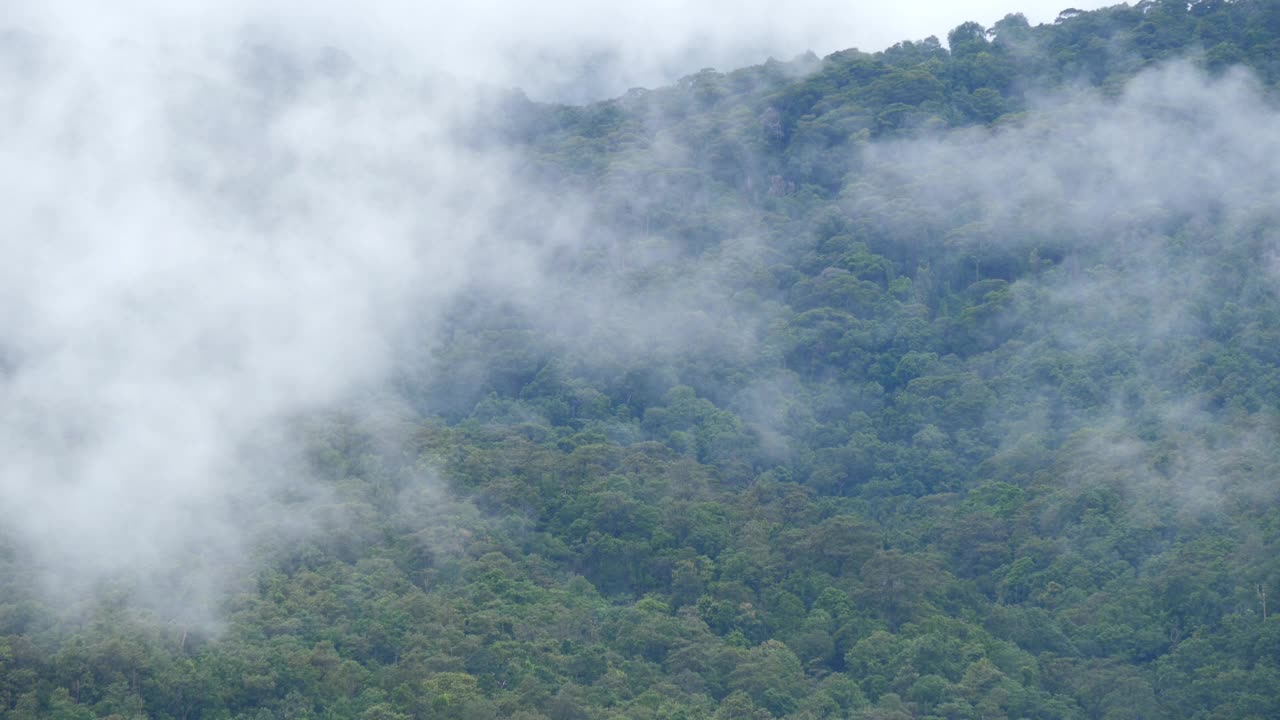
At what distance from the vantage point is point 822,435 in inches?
1439

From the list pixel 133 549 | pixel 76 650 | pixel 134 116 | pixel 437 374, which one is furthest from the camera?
pixel 134 116

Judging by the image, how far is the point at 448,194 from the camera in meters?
46.7

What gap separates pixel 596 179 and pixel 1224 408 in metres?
20.1

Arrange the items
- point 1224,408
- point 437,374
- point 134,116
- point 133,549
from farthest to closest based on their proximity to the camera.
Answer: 1. point 134,116
2. point 437,374
3. point 1224,408
4. point 133,549

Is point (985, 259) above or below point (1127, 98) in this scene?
below

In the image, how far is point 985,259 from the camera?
4125 cm

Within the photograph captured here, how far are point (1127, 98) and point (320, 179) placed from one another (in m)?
22.0

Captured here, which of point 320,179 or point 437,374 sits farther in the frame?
point 320,179

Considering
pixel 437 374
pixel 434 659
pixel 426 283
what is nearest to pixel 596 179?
pixel 426 283

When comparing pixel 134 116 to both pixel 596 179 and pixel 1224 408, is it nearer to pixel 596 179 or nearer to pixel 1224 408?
pixel 596 179

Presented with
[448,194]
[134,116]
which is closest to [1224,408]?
[448,194]

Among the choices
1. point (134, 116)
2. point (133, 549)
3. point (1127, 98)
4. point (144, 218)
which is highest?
point (1127, 98)

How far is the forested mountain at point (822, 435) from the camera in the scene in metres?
26.2

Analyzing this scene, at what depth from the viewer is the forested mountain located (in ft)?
85.9
